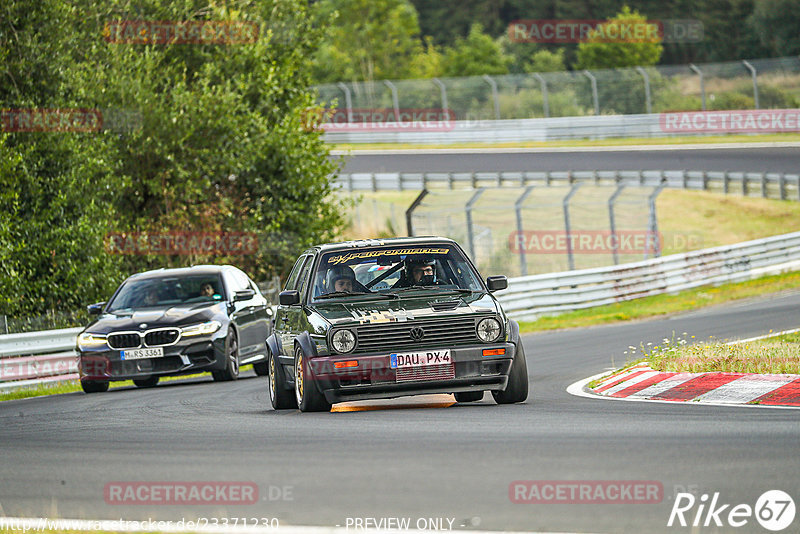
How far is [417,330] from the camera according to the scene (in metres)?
10.0

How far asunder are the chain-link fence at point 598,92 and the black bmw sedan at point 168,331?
105 feet

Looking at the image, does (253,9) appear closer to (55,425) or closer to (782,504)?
(55,425)

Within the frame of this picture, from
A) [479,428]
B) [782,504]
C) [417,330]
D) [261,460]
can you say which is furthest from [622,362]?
[782,504]

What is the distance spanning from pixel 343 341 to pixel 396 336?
44 cm

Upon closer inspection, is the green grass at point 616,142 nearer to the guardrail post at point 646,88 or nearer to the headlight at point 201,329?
the guardrail post at point 646,88

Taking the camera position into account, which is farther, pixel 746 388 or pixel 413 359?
pixel 746 388

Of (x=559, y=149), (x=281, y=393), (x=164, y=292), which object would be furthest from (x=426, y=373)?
(x=559, y=149)

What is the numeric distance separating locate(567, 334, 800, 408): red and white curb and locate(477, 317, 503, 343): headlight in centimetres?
130

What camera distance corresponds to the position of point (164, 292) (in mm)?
16734

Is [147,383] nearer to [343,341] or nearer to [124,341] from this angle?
[124,341]

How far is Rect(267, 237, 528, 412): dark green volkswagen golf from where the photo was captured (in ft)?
32.8

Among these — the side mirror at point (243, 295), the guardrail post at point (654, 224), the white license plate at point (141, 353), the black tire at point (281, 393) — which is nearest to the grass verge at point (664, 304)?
the guardrail post at point (654, 224)

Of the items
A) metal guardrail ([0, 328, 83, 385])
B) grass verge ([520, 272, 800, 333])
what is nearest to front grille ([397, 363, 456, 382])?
metal guardrail ([0, 328, 83, 385])

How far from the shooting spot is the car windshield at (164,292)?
16.4 meters
